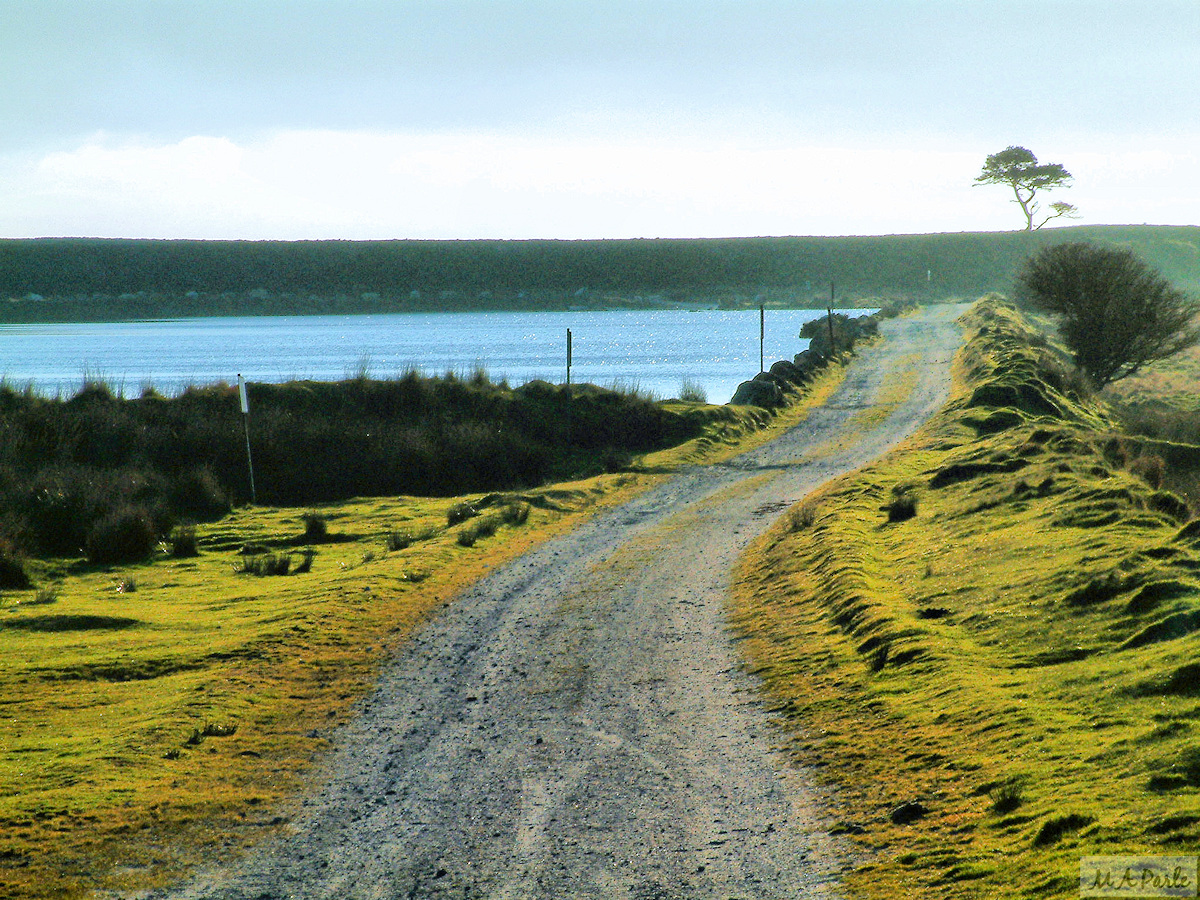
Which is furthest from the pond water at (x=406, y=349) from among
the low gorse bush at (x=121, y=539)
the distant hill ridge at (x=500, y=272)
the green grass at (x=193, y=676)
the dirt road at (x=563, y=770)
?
the dirt road at (x=563, y=770)

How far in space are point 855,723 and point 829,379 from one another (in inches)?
1480

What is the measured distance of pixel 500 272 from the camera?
525 ft

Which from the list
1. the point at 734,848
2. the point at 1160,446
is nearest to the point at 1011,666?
the point at 734,848

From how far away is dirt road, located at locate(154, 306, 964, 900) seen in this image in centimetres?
627

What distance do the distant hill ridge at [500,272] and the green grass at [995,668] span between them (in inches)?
4877

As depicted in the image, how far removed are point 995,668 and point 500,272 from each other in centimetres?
15451

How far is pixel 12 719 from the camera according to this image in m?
9.48

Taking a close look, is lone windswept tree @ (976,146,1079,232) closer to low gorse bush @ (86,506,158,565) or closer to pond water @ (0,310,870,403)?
pond water @ (0,310,870,403)

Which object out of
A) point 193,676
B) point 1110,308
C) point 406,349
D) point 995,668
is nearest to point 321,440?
point 193,676

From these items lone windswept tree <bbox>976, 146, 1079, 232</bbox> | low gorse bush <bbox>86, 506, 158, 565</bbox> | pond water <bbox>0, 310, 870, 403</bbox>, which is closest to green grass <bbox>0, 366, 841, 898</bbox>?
low gorse bush <bbox>86, 506, 158, 565</bbox>

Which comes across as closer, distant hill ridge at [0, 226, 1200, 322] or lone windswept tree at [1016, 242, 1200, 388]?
lone windswept tree at [1016, 242, 1200, 388]

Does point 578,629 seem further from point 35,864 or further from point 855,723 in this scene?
point 35,864

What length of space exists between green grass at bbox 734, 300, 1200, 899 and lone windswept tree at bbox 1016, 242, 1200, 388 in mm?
27354

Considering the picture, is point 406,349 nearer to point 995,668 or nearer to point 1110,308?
point 1110,308
